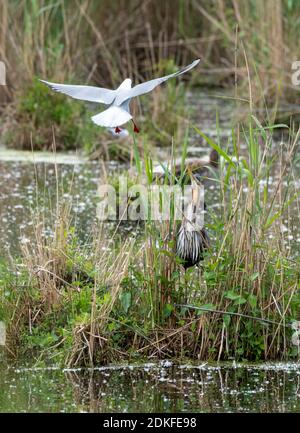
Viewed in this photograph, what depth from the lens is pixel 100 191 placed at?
23.4 ft

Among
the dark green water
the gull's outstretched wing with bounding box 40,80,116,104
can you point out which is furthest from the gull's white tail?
the dark green water

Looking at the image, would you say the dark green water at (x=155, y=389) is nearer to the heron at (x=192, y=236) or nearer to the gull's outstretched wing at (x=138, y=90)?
the heron at (x=192, y=236)

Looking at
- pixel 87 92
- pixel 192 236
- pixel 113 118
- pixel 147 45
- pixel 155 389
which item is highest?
pixel 147 45

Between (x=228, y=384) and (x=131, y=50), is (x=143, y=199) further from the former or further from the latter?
(x=131, y=50)

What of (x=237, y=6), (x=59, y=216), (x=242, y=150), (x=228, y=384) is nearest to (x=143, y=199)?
(x=59, y=216)

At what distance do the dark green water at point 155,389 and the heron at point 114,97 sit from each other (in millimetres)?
993

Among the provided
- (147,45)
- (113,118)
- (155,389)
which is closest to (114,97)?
(113,118)

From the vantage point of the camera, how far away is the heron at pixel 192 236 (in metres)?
4.59

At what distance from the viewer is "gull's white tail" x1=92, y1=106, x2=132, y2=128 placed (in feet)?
13.9

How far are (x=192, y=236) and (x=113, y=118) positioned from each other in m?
0.66

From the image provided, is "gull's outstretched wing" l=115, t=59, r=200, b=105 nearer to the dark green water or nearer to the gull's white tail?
the gull's white tail

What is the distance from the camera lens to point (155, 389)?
13.8 ft

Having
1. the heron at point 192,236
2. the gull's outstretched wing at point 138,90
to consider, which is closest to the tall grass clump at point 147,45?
the heron at point 192,236

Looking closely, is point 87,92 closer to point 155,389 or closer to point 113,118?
point 113,118
